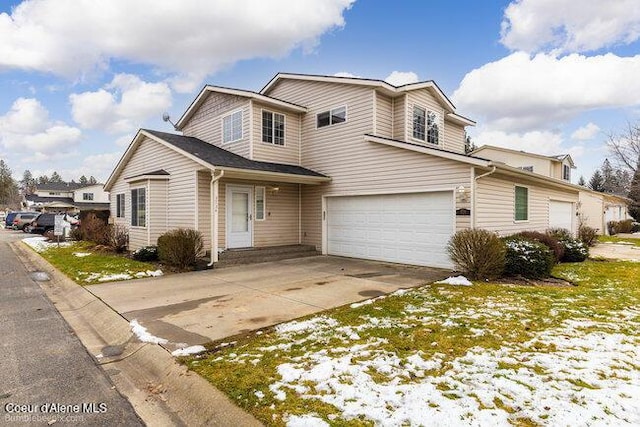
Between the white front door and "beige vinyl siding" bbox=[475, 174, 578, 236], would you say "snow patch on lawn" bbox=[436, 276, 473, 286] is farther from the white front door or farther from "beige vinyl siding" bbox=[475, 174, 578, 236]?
the white front door

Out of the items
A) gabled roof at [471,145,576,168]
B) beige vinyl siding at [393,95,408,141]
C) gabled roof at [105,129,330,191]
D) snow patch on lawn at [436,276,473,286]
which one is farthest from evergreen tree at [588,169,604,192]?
snow patch on lawn at [436,276,473,286]

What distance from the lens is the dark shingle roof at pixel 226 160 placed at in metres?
11.3

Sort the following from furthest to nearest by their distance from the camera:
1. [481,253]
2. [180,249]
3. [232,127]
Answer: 1. [232,127]
2. [180,249]
3. [481,253]

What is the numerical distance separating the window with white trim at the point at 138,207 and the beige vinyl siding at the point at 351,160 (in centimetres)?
622

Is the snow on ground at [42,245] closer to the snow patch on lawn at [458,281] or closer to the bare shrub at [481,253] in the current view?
the snow patch on lawn at [458,281]

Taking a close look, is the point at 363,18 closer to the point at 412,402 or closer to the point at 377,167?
the point at 377,167

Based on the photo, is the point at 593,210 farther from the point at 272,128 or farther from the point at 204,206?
the point at 204,206

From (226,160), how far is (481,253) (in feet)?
27.4

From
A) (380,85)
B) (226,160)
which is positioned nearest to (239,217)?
(226,160)

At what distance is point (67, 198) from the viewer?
72.1 metres

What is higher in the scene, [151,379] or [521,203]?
[521,203]

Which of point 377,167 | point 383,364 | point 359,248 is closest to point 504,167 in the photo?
point 377,167

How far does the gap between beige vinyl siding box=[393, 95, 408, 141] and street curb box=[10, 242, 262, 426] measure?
1053cm

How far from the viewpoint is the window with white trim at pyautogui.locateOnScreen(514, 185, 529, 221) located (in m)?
12.1
